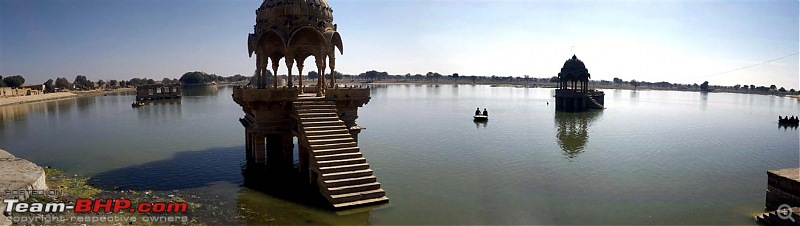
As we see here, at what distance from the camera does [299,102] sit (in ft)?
67.5

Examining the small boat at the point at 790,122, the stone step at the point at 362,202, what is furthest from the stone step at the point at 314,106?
the small boat at the point at 790,122

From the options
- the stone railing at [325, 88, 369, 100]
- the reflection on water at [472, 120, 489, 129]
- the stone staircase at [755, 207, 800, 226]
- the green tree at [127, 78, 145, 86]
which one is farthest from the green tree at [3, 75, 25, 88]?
the stone staircase at [755, 207, 800, 226]

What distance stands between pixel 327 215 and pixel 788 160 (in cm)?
2847

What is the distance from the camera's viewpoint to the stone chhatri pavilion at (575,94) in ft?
222

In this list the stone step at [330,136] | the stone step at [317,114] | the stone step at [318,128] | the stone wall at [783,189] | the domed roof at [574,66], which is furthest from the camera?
the domed roof at [574,66]

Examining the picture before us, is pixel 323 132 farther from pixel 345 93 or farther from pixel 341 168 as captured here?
pixel 345 93

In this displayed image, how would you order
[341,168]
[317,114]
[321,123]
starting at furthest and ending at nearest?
1. [317,114]
2. [321,123]
3. [341,168]

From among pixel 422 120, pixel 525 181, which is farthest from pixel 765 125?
pixel 525 181

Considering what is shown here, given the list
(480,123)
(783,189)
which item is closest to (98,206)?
(783,189)

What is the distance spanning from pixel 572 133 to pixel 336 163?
29.3 meters

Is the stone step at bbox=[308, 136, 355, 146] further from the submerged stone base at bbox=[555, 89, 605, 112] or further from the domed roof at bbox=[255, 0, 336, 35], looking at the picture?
the submerged stone base at bbox=[555, 89, 605, 112]

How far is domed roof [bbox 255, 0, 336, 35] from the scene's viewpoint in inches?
864

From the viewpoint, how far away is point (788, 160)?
2859cm

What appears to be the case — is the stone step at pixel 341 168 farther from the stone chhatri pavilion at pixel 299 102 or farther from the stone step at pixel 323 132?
the stone step at pixel 323 132
